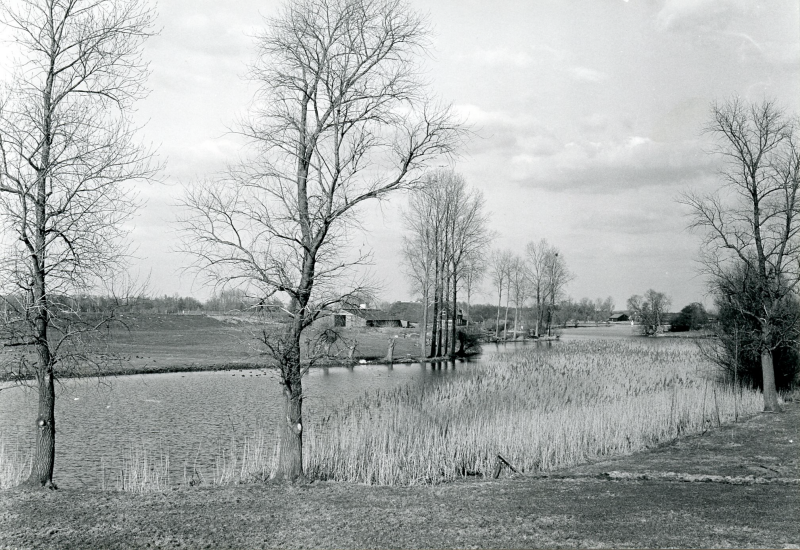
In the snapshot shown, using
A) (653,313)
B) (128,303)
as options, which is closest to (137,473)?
(128,303)

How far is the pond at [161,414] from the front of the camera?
14.6 m

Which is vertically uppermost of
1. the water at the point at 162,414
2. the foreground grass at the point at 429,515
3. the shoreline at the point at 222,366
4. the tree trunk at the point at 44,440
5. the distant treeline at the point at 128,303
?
the distant treeline at the point at 128,303

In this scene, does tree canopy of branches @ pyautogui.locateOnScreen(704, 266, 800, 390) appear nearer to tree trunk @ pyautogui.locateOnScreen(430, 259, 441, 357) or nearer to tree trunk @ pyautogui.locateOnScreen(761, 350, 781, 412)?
tree trunk @ pyautogui.locateOnScreen(761, 350, 781, 412)

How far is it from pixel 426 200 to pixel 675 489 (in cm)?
3877

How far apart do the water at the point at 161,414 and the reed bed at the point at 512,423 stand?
264cm

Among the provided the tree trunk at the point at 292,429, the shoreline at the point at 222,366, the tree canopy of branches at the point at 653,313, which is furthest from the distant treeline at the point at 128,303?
the tree canopy of branches at the point at 653,313

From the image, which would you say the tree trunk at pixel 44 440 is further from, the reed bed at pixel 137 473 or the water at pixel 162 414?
the water at pixel 162 414

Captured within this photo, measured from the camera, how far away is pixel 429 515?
873cm

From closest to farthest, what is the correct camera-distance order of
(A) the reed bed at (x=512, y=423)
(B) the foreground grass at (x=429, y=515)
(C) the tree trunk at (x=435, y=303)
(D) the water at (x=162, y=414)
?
(B) the foreground grass at (x=429, y=515) < (A) the reed bed at (x=512, y=423) < (D) the water at (x=162, y=414) < (C) the tree trunk at (x=435, y=303)

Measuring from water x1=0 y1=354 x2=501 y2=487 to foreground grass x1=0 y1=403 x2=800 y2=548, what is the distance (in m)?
2.36

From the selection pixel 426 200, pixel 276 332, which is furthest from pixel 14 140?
pixel 426 200

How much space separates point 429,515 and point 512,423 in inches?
275

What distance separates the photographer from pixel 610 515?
8.67 m

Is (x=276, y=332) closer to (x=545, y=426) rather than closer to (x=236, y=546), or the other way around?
(x=236, y=546)
